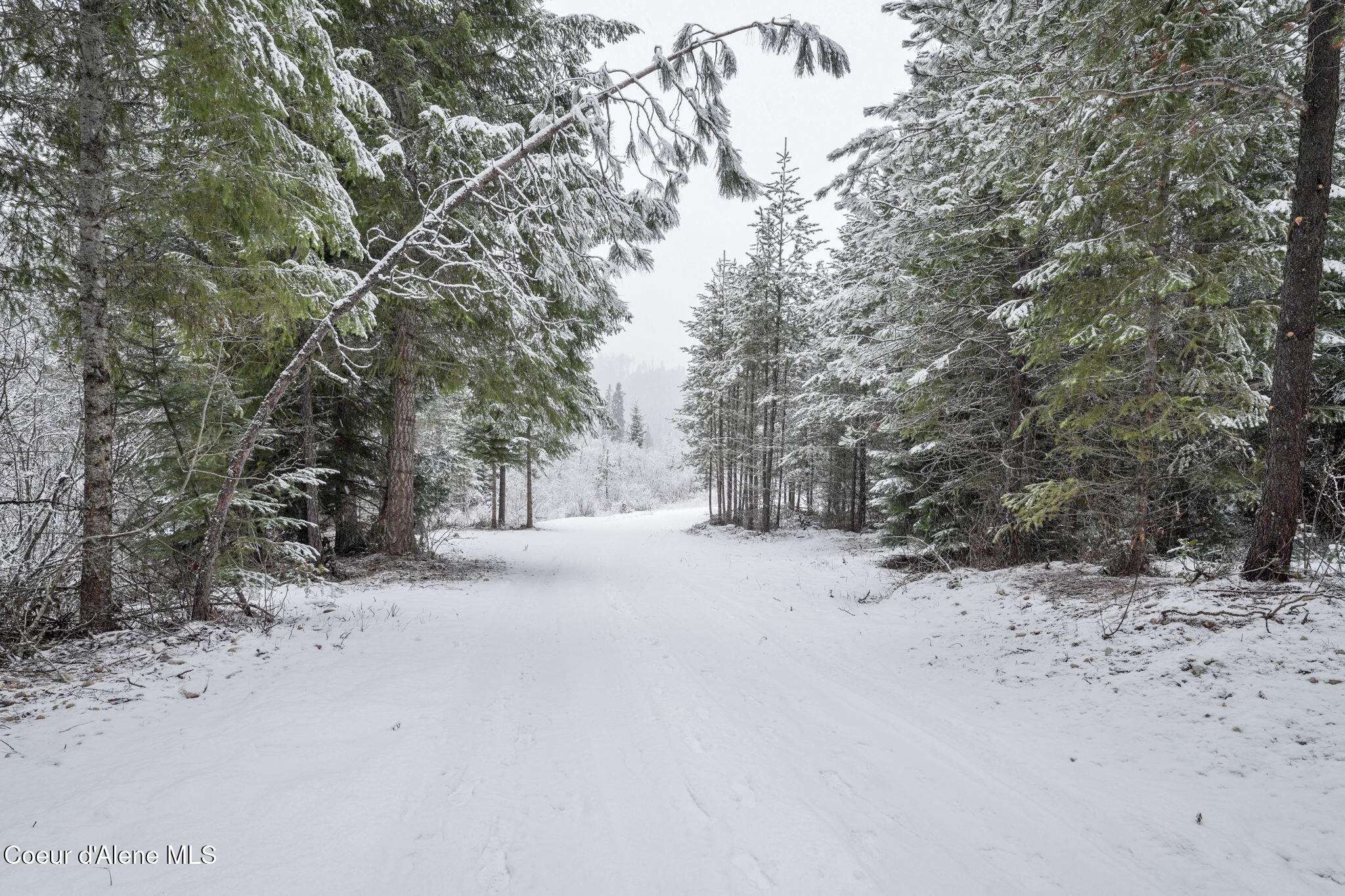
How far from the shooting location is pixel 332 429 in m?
10.0

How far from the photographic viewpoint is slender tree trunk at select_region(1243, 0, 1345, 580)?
4.57 m

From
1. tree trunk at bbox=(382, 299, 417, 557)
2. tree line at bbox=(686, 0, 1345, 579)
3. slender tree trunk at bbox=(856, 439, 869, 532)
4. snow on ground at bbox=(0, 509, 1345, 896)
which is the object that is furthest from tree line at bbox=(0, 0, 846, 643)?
slender tree trunk at bbox=(856, 439, 869, 532)

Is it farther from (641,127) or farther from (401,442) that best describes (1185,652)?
(401,442)

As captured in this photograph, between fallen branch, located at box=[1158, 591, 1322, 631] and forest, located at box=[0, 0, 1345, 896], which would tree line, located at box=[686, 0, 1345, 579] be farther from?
fallen branch, located at box=[1158, 591, 1322, 631]

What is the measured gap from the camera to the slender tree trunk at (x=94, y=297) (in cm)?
439

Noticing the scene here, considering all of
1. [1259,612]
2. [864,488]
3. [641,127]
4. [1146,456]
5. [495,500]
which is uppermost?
[641,127]

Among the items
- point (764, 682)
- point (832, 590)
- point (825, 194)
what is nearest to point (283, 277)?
point (764, 682)

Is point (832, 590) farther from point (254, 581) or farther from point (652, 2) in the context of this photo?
point (652, 2)

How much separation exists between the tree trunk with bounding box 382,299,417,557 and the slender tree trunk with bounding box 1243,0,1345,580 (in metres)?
11.1

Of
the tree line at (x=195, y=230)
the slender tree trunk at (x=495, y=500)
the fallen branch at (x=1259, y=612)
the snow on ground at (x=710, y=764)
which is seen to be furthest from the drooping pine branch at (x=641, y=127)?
the slender tree trunk at (x=495, y=500)

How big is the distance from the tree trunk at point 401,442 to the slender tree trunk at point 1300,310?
11.1 meters

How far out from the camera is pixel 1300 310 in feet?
15.3

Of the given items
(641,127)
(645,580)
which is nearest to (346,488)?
(645,580)

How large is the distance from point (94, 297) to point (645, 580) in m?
8.31
